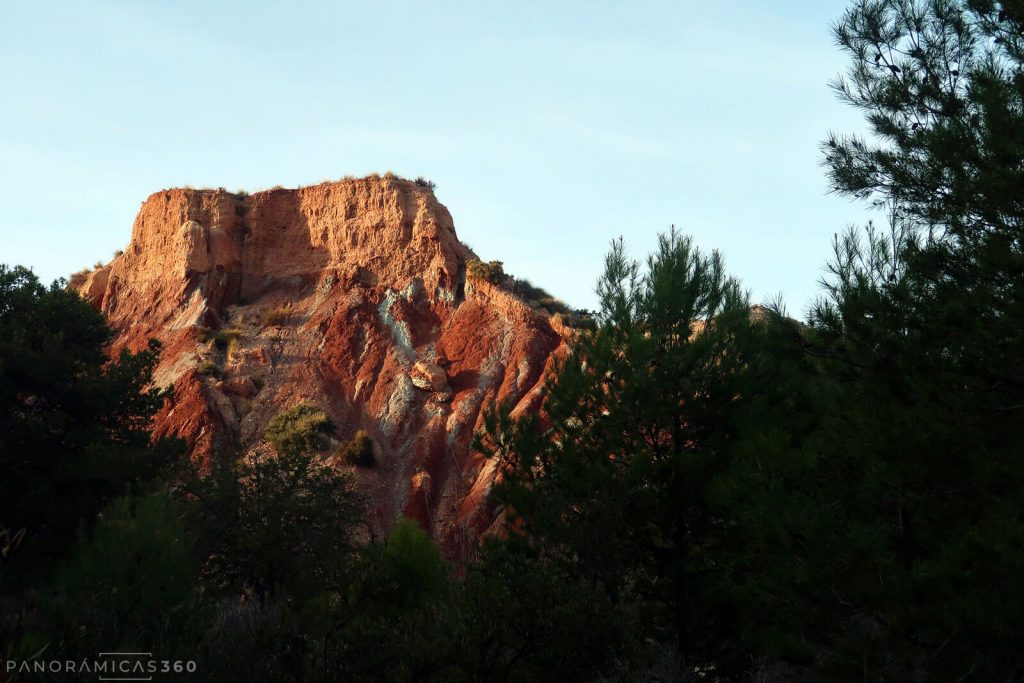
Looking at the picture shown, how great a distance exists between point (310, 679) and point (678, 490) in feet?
24.6

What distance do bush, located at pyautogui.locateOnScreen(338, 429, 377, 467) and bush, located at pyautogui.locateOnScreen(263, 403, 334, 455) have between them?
1.18 meters

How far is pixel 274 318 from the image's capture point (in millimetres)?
46688

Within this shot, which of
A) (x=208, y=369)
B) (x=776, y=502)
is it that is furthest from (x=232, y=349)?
(x=776, y=502)

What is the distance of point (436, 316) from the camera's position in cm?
4525

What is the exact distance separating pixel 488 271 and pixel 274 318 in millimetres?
10541

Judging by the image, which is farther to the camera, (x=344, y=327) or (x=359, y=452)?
(x=344, y=327)

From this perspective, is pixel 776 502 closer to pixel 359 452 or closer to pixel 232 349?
pixel 359 452

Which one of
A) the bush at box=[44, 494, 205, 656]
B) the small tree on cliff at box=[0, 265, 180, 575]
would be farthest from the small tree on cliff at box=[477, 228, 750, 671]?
the small tree on cliff at box=[0, 265, 180, 575]

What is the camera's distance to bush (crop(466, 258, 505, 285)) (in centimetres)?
4491

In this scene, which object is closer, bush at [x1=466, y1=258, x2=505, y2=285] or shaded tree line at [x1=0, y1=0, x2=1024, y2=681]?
shaded tree line at [x1=0, y1=0, x2=1024, y2=681]

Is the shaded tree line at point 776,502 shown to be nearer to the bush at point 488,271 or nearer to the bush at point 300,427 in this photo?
the bush at point 300,427

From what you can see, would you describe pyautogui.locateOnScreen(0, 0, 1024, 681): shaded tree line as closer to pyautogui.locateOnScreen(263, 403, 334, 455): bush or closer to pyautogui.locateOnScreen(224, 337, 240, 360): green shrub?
pyautogui.locateOnScreen(263, 403, 334, 455): bush

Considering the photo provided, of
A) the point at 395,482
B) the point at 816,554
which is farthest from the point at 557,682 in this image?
the point at 395,482

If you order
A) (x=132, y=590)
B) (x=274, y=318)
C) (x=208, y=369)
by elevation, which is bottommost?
(x=132, y=590)
